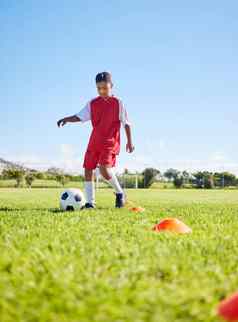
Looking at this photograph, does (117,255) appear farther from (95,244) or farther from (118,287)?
(118,287)

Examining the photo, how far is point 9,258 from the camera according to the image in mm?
2346

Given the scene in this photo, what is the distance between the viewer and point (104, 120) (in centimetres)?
691

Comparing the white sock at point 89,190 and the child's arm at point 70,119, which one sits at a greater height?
the child's arm at point 70,119

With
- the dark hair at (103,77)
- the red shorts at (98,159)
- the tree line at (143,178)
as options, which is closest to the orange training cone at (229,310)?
the red shorts at (98,159)

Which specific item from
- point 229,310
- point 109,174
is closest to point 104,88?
point 109,174

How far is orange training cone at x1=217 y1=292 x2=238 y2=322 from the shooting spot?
157cm

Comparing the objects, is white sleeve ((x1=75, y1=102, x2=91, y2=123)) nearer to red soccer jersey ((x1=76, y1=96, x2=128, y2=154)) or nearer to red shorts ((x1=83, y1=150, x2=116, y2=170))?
red soccer jersey ((x1=76, y1=96, x2=128, y2=154))

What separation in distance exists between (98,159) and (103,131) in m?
0.42

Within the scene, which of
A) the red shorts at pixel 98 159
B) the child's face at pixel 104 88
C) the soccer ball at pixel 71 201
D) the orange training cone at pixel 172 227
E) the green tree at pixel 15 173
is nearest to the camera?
the orange training cone at pixel 172 227

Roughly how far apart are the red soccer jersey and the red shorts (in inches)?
2.0

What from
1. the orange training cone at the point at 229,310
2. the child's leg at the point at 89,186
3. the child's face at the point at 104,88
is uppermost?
the child's face at the point at 104,88

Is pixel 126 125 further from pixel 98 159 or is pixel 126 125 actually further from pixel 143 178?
pixel 143 178

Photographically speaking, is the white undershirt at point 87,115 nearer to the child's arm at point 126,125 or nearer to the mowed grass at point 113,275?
the child's arm at point 126,125

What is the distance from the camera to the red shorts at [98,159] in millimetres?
6723
